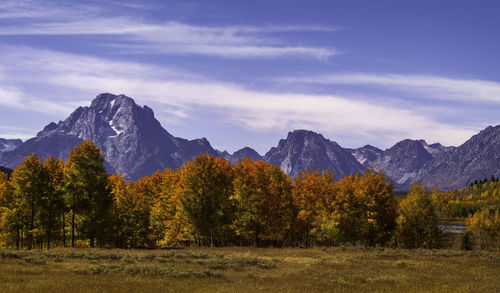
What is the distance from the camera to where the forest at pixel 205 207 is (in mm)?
59625

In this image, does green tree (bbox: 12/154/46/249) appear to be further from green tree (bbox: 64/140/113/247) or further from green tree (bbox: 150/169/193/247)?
green tree (bbox: 150/169/193/247)

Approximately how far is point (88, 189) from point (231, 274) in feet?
104

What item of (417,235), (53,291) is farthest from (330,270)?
(417,235)

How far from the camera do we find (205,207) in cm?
6600

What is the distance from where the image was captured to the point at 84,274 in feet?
102

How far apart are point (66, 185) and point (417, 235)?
64.6 metres

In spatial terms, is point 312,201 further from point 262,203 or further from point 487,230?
point 487,230

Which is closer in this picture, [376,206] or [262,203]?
[262,203]

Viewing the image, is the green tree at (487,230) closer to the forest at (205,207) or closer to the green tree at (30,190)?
the forest at (205,207)

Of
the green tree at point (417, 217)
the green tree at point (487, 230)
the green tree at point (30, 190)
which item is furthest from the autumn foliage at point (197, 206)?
the green tree at point (487, 230)

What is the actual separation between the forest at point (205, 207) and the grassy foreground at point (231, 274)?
18.0 meters

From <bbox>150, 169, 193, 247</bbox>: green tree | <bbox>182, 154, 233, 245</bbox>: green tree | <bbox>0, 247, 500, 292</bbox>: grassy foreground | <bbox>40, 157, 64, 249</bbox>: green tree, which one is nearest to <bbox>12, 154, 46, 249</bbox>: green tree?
<bbox>40, 157, 64, 249</bbox>: green tree

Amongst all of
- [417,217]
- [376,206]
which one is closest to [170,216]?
[376,206]

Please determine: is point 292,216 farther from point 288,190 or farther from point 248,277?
point 248,277
